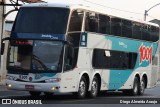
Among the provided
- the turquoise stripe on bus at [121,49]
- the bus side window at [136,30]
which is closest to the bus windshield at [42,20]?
the turquoise stripe on bus at [121,49]

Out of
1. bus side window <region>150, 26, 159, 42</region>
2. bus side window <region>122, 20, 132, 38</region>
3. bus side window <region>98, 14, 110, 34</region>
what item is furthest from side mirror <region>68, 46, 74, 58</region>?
bus side window <region>150, 26, 159, 42</region>

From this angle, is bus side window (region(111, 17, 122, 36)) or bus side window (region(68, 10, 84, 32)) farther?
bus side window (region(111, 17, 122, 36))

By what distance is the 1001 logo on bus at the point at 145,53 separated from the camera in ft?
90.2

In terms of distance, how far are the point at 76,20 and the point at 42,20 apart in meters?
1.44

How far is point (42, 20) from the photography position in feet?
65.8

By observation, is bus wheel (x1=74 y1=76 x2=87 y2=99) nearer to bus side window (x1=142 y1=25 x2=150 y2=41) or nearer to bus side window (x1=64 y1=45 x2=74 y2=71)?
bus side window (x1=64 y1=45 x2=74 y2=71)

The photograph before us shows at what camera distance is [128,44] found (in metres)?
25.6

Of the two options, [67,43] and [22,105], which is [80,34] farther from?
[22,105]

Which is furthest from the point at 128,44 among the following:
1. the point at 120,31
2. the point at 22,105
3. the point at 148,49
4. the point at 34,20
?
the point at 22,105

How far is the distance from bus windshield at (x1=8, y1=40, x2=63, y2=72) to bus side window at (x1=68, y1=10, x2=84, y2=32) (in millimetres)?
1007

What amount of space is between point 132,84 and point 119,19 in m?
4.00

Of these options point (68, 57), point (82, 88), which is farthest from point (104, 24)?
point (68, 57)

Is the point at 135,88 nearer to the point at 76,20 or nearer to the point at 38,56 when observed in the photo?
the point at 76,20

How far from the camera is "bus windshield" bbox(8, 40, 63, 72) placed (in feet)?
63.8
